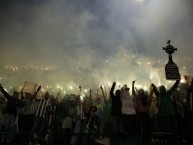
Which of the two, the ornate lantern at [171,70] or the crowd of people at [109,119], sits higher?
the ornate lantern at [171,70]

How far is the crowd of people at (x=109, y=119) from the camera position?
32.2 feet

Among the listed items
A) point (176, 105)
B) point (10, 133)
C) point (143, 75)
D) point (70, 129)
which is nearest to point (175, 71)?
point (176, 105)

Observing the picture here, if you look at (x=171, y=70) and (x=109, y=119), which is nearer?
(x=109, y=119)

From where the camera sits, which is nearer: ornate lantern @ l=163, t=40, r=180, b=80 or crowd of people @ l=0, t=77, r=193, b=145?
crowd of people @ l=0, t=77, r=193, b=145

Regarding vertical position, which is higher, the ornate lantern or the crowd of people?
the ornate lantern

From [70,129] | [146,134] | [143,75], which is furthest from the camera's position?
[143,75]

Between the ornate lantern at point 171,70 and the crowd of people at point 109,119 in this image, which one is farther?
the ornate lantern at point 171,70

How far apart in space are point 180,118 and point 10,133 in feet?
24.5

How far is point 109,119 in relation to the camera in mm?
10352

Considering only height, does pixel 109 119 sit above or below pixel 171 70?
below

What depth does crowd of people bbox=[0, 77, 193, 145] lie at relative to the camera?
32.2ft

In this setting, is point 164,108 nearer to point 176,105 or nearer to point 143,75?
point 176,105

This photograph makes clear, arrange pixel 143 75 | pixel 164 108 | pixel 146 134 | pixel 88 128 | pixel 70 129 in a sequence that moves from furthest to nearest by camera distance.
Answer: pixel 143 75 < pixel 70 129 < pixel 88 128 < pixel 164 108 < pixel 146 134

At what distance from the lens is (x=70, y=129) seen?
39.6 feet
